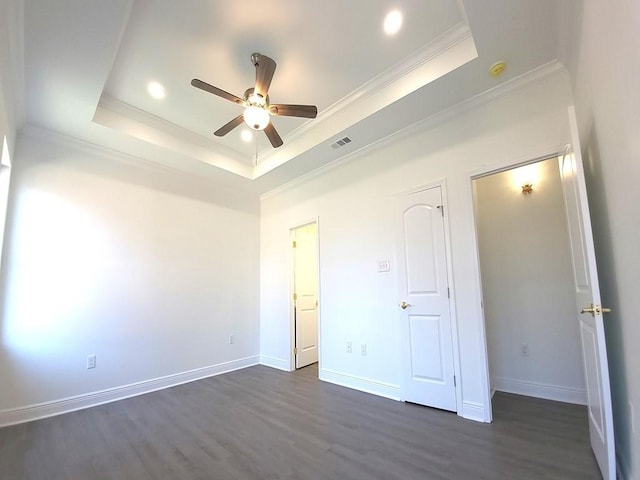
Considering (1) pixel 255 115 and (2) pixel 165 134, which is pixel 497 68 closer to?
(1) pixel 255 115

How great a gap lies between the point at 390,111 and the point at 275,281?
118 inches

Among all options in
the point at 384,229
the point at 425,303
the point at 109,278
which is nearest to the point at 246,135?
the point at 384,229

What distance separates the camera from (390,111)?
294 cm

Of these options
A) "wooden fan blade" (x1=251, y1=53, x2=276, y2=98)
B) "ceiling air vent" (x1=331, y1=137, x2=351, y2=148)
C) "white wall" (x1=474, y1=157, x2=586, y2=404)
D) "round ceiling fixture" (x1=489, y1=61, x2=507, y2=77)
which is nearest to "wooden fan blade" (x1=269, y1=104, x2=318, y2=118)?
"wooden fan blade" (x1=251, y1=53, x2=276, y2=98)

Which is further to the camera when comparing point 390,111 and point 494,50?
point 390,111

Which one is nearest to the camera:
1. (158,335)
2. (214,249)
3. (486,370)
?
(486,370)

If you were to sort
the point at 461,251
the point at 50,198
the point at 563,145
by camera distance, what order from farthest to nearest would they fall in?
the point at 50,198, the point at 461,251, the point at 563,145

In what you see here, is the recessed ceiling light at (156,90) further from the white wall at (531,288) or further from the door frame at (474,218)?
the white wall at (531,288)

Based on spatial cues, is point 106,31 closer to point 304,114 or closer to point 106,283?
point 304,114

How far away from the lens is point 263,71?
2.30m

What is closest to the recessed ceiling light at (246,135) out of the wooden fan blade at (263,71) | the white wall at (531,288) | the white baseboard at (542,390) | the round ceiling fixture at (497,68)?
the wooden fan blade at (263,71)

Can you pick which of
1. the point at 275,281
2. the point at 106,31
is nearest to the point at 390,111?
the point at 106,31

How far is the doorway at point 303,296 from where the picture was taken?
14.7ft

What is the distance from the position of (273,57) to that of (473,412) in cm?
352
